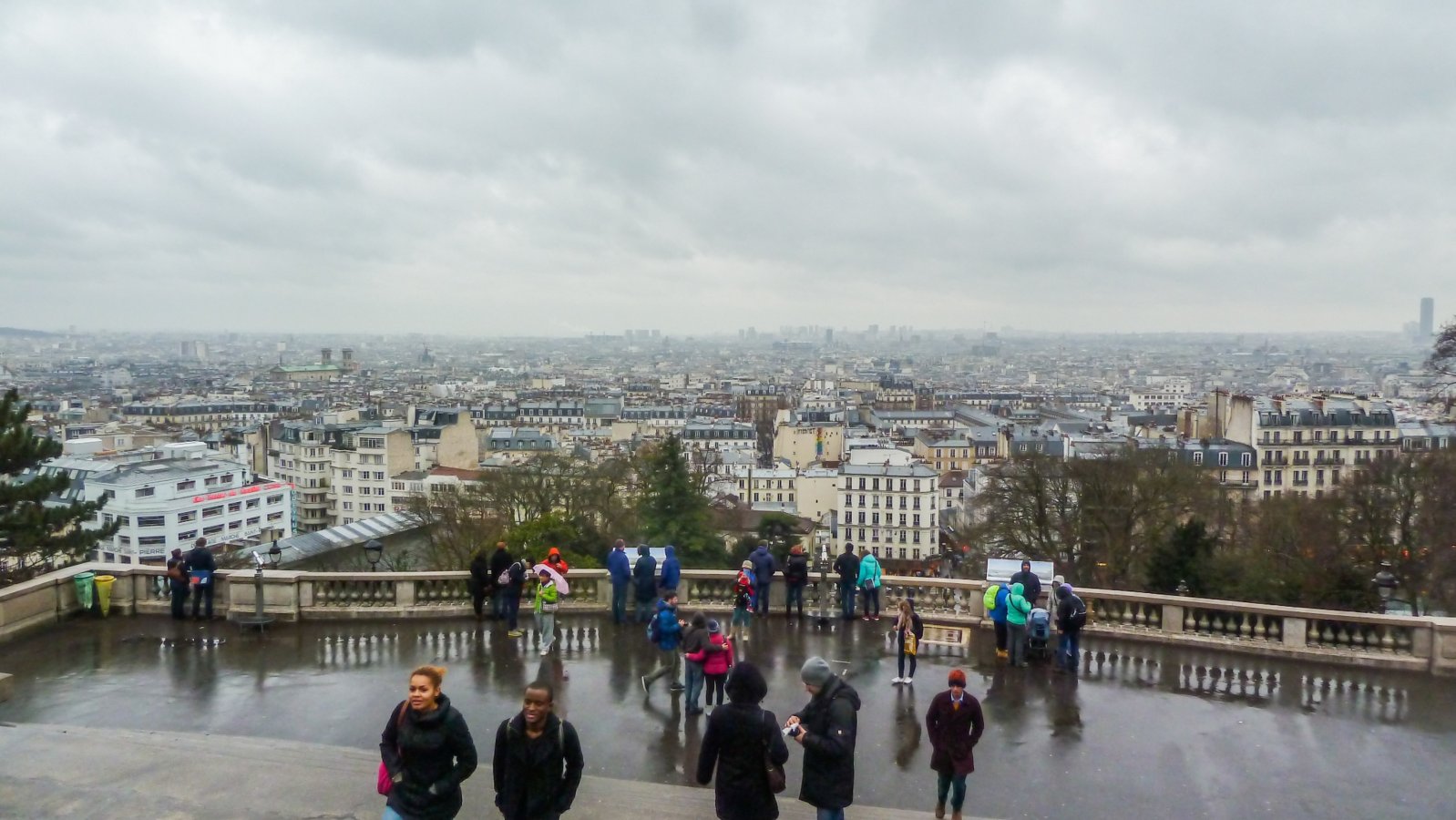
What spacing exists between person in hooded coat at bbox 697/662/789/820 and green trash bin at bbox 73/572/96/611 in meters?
12.8

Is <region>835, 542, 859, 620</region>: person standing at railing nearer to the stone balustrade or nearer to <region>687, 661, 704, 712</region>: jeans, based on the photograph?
the stone balustrade

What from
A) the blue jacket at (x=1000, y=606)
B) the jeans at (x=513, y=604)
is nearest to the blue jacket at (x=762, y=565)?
the blue jacket at (x=1000, y=606)

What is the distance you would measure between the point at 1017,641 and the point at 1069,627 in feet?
2.29

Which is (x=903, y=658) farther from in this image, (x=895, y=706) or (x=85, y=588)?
(x=85, y=588)

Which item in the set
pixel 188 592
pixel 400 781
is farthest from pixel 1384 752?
pixel 188 592

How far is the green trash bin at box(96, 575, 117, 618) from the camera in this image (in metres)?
15.9

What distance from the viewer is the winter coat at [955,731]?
28.5ft

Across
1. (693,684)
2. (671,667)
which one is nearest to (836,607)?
(671,667)

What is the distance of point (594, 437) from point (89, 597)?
10352cm

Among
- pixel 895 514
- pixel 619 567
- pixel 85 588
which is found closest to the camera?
pixel 619 567

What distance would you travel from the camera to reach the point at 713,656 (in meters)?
11.1

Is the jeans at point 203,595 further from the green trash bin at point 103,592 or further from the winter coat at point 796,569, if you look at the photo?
the winter coat at point 796,569

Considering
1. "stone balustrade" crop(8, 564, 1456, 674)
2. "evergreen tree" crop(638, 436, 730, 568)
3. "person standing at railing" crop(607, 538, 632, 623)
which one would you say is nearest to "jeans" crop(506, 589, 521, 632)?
"stone balustrade" crop(8, 564, 1456, 674)

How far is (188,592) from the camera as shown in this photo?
15922 millimetres
